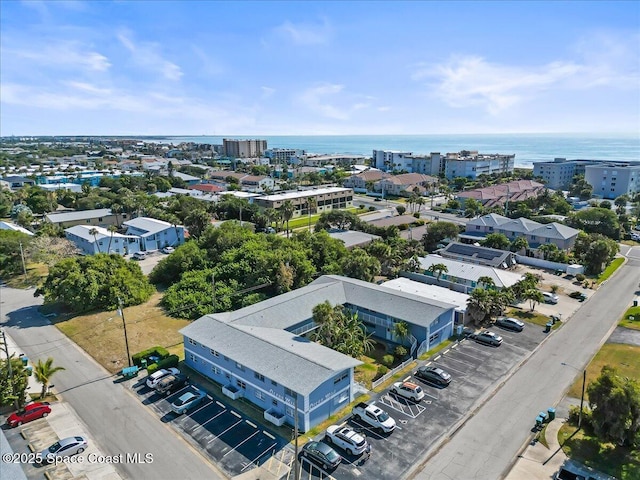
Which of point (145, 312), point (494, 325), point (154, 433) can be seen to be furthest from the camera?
point (145, 312)

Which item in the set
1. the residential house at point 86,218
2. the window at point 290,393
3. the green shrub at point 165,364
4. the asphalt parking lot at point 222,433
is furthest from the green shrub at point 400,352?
the residential house at point 86,218

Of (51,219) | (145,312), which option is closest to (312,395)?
(145,312)

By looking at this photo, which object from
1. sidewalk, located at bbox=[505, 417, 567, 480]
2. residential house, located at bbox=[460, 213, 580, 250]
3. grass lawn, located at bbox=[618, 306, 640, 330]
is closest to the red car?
sidewalk, located at bbox=[505, 417, 567, 480]

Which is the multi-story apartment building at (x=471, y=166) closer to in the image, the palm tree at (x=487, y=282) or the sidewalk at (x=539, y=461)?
the palm tree at (x=487, y=282)

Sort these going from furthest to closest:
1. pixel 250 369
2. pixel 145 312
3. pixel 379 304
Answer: pixel 145 312, pixel 379 304, pixel 250 369

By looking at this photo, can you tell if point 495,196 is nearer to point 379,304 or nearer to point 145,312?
point 379,304

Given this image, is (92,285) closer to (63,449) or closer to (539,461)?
(63,449)

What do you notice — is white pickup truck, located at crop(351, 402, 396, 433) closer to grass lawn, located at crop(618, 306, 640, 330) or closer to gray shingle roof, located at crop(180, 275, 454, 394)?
gray shingle roof, located at crop(180, 275, 454, 394)
